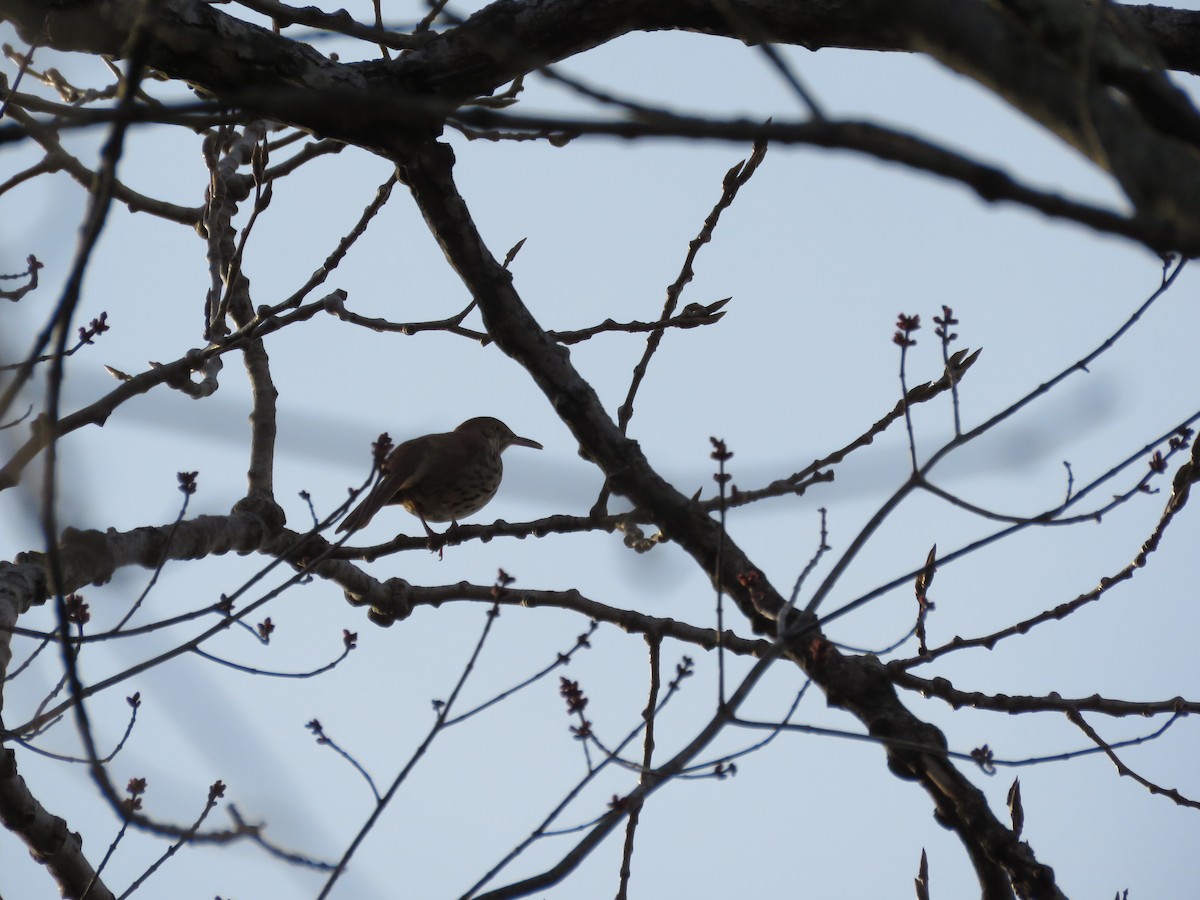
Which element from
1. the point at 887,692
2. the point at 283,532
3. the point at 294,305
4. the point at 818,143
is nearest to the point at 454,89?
the point at 294,305

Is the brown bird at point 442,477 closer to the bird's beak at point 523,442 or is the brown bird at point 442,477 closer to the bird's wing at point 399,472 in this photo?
the bird's wing at point 399,472

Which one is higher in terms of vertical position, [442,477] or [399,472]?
[442,477]

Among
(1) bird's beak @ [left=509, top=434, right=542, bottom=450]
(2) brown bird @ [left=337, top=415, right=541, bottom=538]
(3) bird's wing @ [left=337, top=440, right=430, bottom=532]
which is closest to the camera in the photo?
(3) bird's wing @ [left=337, top=440, right=430, bottom=532]

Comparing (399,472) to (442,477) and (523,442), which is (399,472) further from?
(523,442)

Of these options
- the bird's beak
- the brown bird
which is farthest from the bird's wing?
the bird's beak

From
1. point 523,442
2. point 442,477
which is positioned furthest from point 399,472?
point 523,442

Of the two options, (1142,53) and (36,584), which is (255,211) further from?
(1142,53)

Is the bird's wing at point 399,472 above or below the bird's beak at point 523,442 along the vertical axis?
below

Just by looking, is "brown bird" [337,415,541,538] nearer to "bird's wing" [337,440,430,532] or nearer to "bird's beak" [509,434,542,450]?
"bird's wing" [337,440,430,532]

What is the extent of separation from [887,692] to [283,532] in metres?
2.30

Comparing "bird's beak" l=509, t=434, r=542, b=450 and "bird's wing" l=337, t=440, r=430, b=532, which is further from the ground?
"bird's beak" l=509, t=434, r=542, b=450

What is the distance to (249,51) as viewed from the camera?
122 inches

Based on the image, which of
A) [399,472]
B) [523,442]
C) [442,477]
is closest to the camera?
[399,472]

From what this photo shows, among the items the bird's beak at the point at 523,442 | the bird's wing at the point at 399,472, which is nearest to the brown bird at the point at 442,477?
the bird's wing at the point at 399,472
